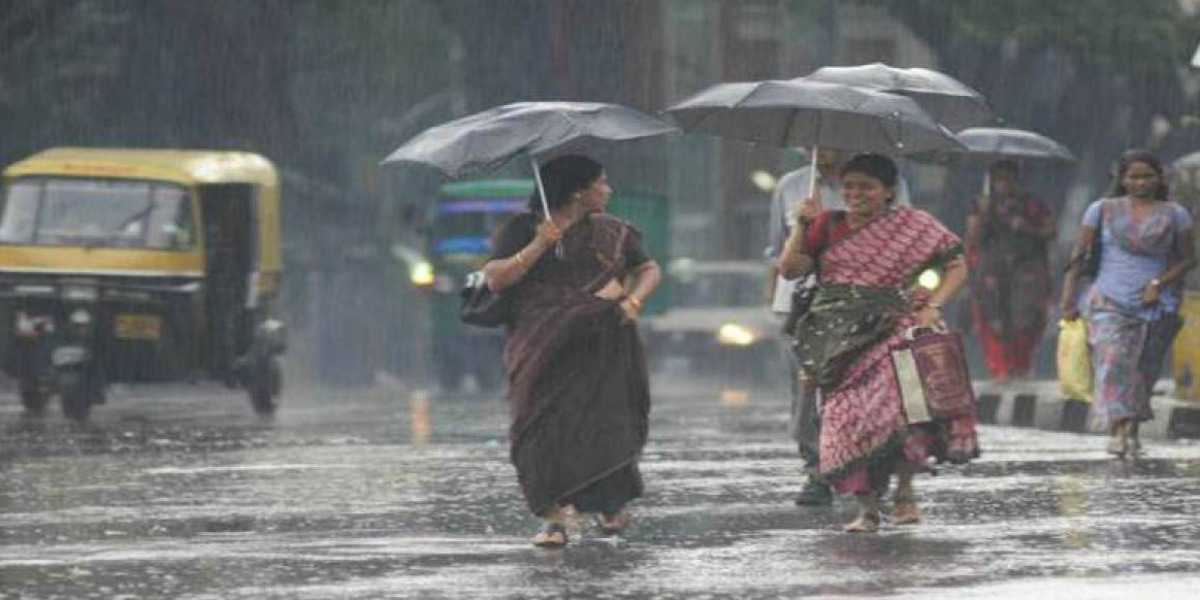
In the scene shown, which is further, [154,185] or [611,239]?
[154,185]

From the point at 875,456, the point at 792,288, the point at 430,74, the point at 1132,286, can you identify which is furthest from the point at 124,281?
the point at 430,74

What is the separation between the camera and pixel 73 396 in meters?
24.7

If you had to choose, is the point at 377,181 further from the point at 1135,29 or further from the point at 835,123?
the point at 835,123

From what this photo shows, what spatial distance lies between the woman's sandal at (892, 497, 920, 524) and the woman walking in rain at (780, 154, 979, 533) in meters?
0.19

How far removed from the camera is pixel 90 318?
2539 cm

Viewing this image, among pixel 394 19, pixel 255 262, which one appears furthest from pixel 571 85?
pixel 255 262

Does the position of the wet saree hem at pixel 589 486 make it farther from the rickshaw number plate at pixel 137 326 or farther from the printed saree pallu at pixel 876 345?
the rickshaw number plate at pixel 137 326

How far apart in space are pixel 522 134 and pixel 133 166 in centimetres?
1370

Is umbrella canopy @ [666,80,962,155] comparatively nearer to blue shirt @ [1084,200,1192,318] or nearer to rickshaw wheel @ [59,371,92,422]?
blue shirt @ [1084,200,1192,318]

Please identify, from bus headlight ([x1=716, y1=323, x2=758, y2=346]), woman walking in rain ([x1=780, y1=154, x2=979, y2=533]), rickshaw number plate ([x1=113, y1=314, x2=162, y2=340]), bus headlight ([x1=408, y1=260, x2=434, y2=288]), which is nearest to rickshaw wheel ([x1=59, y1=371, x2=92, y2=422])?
rickshaw number plate ([x1=113, y1=314, x2=162, y2=340])

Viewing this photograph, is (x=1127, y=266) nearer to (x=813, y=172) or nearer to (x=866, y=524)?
(x=813, y=172)

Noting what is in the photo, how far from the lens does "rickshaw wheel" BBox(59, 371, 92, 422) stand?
24.6 meters

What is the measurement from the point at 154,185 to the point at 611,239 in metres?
13.8

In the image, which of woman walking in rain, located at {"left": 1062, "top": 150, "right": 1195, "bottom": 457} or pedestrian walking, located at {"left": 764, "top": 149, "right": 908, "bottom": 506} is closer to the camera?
pedestrian walking, located at {"left": 764, "top": 149, "right": 908, "bottom": 506}
